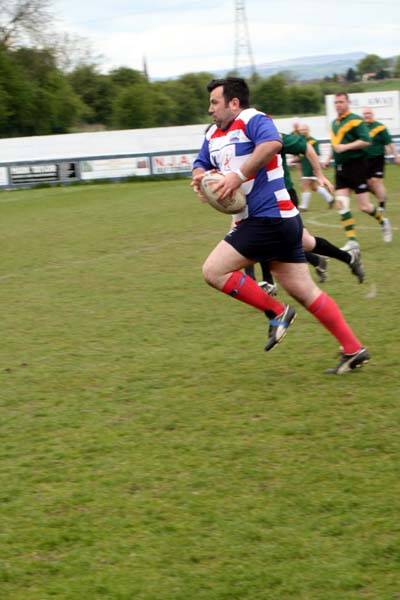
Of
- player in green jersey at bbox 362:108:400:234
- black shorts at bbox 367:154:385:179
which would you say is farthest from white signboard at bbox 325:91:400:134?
black shorts at bbox 367:154:385:179

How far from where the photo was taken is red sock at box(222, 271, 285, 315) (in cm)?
614

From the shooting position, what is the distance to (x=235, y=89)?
5.84m

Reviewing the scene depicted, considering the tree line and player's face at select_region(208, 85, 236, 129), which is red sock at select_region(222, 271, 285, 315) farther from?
the tree line

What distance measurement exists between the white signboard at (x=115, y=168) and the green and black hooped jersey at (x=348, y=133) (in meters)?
19.1

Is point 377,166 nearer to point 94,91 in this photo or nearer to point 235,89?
point 235,89

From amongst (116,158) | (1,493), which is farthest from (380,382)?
(116,158)

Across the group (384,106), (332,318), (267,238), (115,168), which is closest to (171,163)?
(115,168)

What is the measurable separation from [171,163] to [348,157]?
19.3 metres

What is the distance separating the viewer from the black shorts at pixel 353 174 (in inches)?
449

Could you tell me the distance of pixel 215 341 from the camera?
7496mm

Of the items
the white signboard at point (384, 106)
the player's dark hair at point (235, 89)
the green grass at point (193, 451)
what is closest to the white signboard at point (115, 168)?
the white signboard at point (384, 106)

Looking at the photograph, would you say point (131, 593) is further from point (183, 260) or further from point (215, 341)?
point (183, 260)

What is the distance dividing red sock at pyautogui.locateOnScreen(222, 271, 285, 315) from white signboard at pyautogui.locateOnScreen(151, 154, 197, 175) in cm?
2421

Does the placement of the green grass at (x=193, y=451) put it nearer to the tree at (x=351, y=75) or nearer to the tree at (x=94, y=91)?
the tree at (x=351, y=75)
